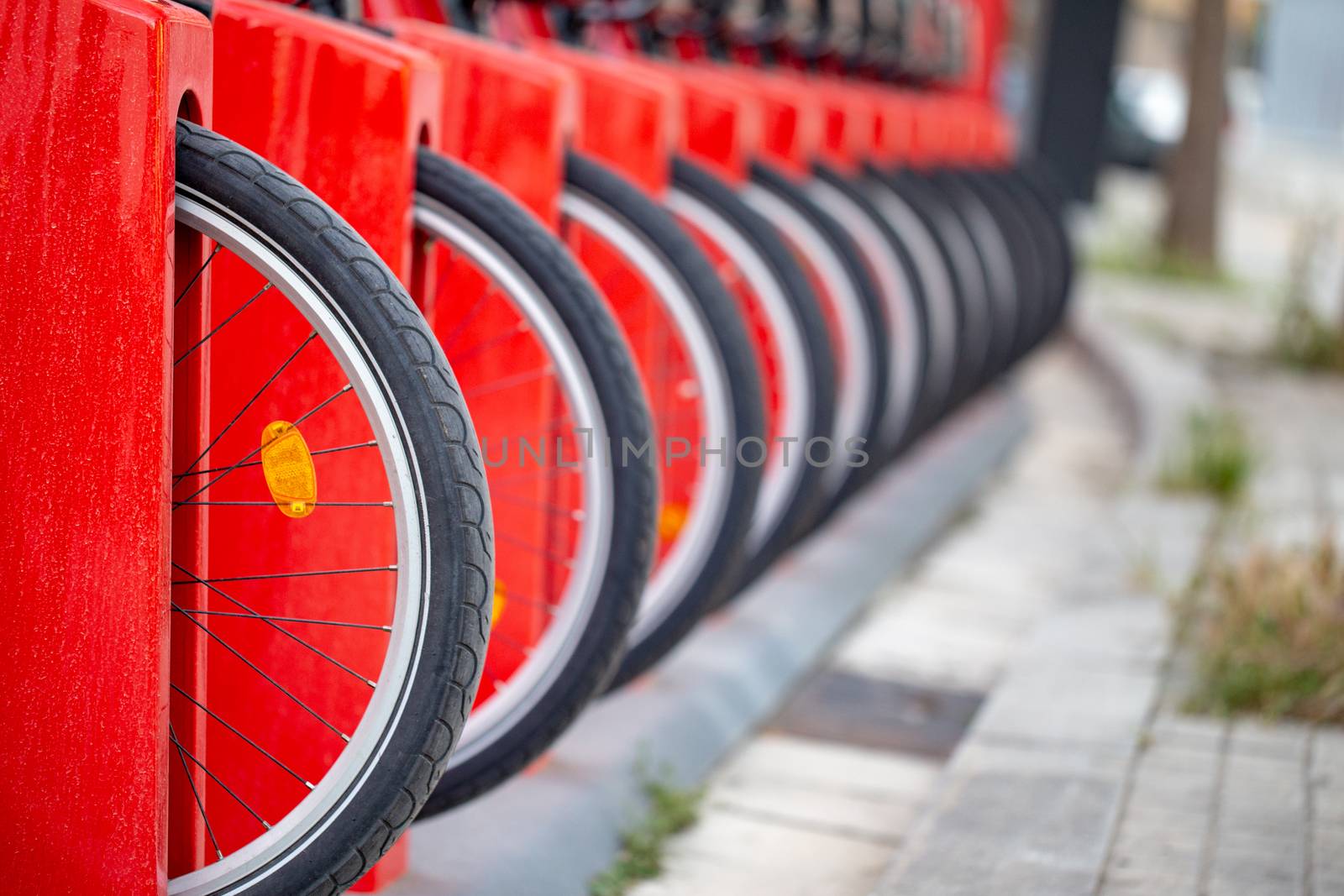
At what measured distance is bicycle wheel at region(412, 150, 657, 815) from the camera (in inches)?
72.8

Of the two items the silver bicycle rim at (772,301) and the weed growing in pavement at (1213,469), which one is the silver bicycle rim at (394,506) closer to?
the silver bicycle rim at (772,301)

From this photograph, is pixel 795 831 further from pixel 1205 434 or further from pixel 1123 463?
pixel 1123 463

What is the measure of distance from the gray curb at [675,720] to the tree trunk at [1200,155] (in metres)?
6.20

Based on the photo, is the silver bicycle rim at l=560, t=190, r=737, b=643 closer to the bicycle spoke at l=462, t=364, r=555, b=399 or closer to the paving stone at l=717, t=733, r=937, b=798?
the bicycle spoke at l=462, t=364, r=555, b=399

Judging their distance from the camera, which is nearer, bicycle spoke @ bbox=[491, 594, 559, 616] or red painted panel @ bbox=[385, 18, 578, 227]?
red painted panel @ bbox=[385, 18, 578, 227]

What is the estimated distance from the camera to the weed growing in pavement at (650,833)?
212 centimetres

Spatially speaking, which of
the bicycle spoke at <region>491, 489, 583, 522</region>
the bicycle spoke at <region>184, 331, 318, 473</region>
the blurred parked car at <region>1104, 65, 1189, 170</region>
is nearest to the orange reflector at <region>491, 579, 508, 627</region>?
the bicycle spoke at <region>491, 489, 583, 522</region>

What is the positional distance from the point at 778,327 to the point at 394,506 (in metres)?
1.45

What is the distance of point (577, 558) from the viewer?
202cm

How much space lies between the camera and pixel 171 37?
1.43m

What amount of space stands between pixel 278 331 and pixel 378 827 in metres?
0.53

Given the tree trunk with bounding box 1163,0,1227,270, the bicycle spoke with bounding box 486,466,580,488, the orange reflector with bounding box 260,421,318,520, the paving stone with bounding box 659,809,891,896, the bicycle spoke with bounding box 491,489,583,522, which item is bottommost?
the paving stone with bounding box 659,809,891,896

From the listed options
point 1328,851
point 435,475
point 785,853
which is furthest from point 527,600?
point 1328,851

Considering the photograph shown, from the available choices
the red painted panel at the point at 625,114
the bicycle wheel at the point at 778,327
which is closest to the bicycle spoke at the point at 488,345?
the red painted panel at the point at 625,114
